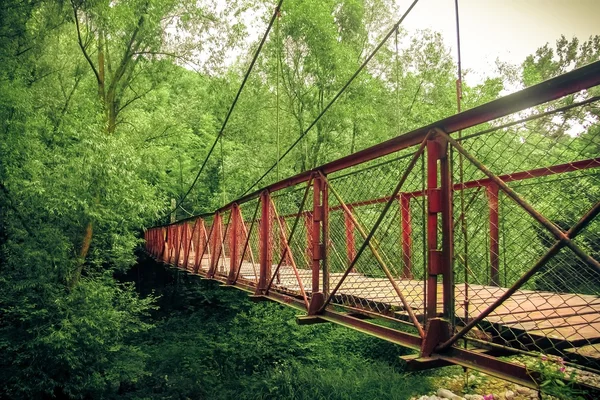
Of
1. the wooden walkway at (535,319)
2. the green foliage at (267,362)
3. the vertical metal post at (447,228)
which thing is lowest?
the green foliage at (267,362)

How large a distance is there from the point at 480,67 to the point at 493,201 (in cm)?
1115

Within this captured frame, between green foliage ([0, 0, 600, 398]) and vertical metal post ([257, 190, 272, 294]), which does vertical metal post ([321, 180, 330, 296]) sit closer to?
vertical metal post ([257, 190, 272, 294])

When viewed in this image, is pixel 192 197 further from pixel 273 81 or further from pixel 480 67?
pixel 480 67

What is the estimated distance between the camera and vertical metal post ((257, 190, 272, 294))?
Result: 3334 mm

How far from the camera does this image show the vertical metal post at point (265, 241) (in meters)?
3.33

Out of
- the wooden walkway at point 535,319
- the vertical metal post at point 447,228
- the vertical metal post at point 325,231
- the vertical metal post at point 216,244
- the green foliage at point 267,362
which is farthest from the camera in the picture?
the green foliage at point 267,362

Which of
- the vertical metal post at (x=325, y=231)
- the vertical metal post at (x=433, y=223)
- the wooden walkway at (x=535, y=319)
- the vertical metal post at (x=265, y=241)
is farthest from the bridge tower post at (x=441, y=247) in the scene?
the vertical metal post at (x=265, y=241)

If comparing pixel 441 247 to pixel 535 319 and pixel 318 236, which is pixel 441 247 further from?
pixel 318 236

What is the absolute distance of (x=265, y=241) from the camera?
133 inches

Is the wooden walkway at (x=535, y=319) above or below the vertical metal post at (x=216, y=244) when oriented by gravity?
below

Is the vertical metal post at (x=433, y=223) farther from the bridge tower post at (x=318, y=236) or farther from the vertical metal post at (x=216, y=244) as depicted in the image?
the vertical metal post at (x=216, y=244)

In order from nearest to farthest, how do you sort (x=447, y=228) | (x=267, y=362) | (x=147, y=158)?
(x=447, y=228) < (x=267, y=362) < (x=147, y=158)

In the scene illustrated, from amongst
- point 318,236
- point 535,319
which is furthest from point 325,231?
point 535,319

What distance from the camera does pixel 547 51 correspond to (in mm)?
14211
